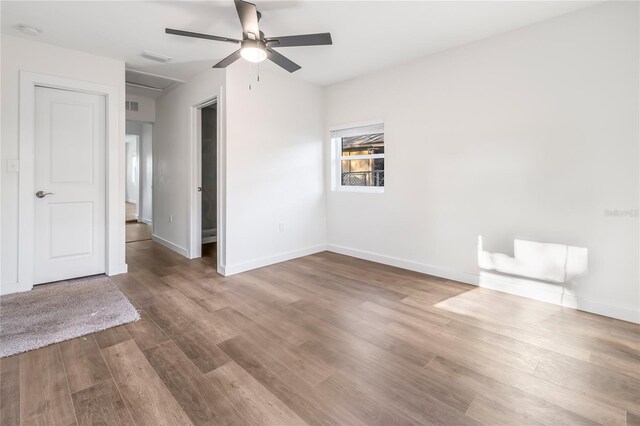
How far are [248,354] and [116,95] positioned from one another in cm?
345

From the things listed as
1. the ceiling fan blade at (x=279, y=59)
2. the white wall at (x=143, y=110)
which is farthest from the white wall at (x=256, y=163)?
the ceiling fan blade at (x=279, y=59)

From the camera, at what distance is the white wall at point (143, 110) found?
5.27m

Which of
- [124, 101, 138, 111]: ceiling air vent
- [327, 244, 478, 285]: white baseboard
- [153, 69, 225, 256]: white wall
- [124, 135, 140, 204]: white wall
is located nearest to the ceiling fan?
[153, 69, 225, 256]: white wall

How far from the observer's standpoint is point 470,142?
329cm

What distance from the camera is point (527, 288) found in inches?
117

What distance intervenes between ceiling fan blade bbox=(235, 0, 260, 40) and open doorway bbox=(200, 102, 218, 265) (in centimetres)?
325

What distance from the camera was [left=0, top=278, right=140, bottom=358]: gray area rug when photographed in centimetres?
219

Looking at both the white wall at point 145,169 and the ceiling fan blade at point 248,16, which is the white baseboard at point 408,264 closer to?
the ceiling fan blade at point 248,16

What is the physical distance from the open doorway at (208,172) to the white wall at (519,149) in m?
2.84

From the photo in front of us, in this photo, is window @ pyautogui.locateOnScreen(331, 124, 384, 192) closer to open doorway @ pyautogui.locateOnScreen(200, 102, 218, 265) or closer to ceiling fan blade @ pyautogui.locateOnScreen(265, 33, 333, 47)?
ceiling fan blade @ pyautogui.locateOnScreen(265, 33, 333, 47)

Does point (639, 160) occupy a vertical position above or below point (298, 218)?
above

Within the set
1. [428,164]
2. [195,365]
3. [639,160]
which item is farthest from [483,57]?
[195,365]

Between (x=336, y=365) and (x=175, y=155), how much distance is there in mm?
4204

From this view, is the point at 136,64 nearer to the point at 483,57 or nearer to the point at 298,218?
the point at 298,218
